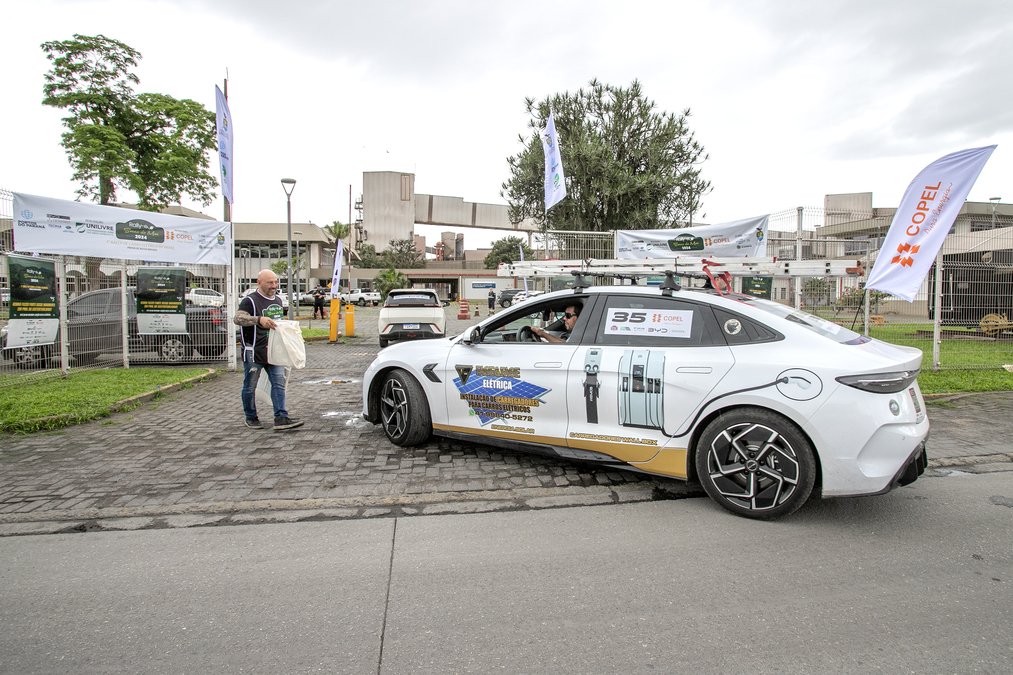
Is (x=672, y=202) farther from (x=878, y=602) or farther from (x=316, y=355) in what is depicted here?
(x=878, y=602)

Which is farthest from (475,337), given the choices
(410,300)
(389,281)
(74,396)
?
(389,281)

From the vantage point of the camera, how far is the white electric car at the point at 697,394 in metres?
3.40

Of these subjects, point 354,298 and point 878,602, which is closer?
point 878,602

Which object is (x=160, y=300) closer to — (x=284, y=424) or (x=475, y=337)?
(x=284, y=424)

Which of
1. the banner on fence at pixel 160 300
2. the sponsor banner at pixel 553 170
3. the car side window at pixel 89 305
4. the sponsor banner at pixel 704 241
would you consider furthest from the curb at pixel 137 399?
the sponsor banner at pixel 553 170

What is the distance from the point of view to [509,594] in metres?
2.83

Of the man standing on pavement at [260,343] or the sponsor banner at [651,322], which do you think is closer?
the sponsor banner at [651,322]

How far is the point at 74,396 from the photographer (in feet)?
23.3

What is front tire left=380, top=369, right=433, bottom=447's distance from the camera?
17.1ft

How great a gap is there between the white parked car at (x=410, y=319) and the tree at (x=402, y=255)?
5576 cm

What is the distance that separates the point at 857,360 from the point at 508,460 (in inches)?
112

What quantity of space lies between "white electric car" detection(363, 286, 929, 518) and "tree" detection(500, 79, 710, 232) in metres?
17.2

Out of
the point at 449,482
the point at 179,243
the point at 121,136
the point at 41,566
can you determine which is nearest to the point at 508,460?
the point at 449,482

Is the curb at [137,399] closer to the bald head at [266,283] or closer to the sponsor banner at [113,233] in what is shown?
the sponsor banner at [113,233]
